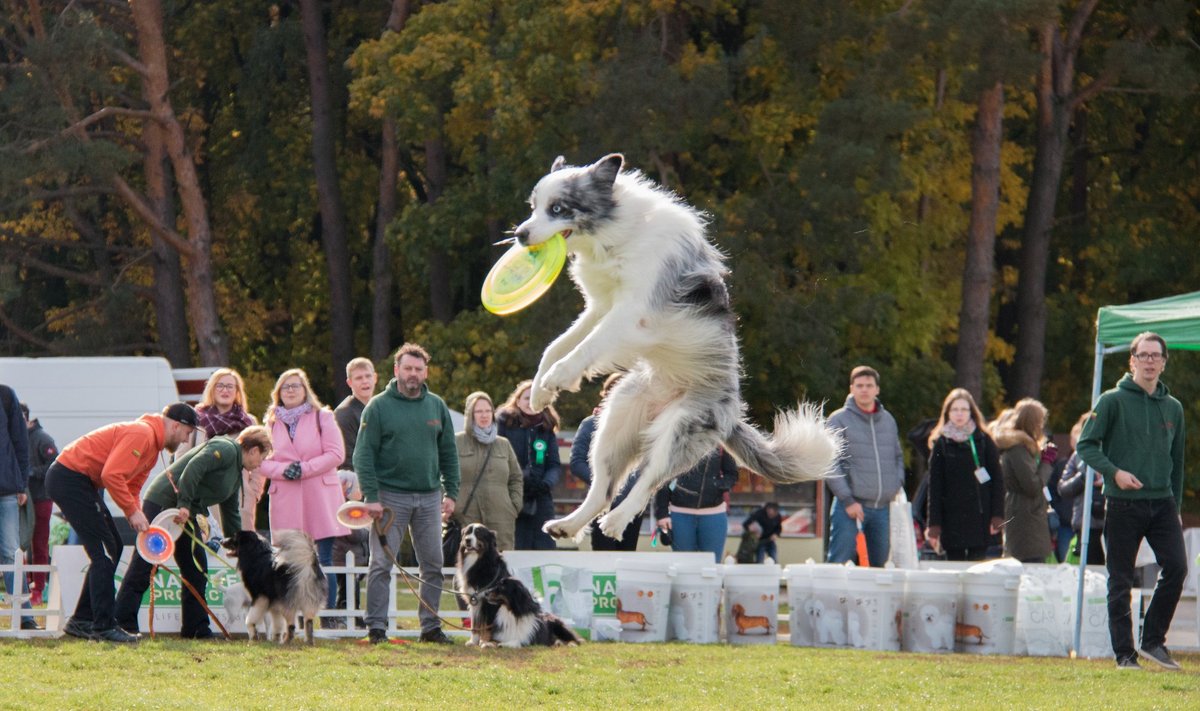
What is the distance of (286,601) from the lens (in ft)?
32.4

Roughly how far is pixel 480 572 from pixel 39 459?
450 cm

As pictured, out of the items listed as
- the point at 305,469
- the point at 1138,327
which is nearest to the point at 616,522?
the point at 305,469

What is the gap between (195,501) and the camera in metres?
9.76

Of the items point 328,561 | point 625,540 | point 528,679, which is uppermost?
point 625,540

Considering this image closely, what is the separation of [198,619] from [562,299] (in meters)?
9.95

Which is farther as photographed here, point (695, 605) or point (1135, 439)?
point (695, 605)

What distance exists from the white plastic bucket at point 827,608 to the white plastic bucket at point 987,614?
0.77 m

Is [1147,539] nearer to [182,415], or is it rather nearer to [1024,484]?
[1024,484]

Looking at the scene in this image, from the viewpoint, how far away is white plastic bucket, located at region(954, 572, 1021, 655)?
34.9ft

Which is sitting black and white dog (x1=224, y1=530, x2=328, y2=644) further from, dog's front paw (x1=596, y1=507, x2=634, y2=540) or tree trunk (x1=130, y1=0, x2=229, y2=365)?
tree trunk (x1=130, y1=0, x2=229, y2=365)

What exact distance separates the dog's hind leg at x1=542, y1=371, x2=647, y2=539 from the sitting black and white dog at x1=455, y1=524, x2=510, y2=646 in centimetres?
486

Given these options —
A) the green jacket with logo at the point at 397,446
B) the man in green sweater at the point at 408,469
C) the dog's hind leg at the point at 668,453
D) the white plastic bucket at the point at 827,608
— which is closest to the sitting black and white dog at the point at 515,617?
the man in green sweater at the point at 408,469

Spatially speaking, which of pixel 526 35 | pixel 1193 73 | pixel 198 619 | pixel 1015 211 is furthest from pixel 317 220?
pixel 198 619

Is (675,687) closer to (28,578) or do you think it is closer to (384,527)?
(384,527)
